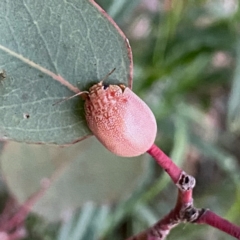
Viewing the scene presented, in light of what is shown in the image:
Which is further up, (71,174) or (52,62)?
(52,62)

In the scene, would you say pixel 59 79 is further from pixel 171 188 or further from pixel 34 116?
pixel 171 188

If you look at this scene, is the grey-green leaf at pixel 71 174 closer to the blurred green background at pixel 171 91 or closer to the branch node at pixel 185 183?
the blurred green background at pixel 171 91

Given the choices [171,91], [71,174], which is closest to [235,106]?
[171,91]

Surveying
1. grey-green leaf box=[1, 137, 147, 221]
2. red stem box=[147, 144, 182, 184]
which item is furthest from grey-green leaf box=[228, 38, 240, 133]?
red stem box=[147, 144, 182, 184]

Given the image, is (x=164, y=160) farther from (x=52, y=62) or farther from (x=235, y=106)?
(x=235, y=106)

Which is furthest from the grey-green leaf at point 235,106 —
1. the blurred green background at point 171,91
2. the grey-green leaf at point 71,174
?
the grey-green leaf at point 71,174

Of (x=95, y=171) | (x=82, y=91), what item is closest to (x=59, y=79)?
(x=82, y=91)

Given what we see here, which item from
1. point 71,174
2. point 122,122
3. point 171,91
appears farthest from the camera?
point 171,91
